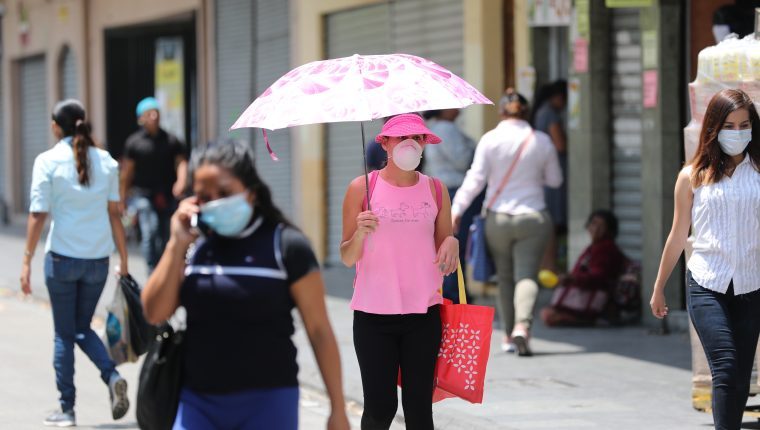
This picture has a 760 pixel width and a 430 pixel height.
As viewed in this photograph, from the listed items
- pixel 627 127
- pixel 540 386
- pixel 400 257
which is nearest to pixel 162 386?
pixel 400 257

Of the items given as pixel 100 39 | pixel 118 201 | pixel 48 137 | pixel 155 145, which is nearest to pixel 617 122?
pixel 155 145

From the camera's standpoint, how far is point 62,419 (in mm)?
8312

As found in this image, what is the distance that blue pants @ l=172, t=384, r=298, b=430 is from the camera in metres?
4.55

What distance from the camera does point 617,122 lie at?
12734mm

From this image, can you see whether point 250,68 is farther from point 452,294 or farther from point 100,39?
point 452,294

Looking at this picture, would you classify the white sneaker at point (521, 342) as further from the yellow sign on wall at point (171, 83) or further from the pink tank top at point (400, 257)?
the yellow sign on wall at point (171, 83)

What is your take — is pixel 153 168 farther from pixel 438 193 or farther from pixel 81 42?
pixel 81 42

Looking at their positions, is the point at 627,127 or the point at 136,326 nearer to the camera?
the point at 136,326

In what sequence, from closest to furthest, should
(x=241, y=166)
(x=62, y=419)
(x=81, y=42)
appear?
(x=241, y=166) < (x=62, y=419) < (x=81, y=42)

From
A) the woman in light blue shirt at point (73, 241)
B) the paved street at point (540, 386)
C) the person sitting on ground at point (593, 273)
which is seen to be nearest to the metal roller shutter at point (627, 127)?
the person sitting on ground at point (593, 273)

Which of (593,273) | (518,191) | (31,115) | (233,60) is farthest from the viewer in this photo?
(31,115)

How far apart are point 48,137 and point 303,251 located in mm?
24250

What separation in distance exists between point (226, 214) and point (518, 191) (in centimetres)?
605

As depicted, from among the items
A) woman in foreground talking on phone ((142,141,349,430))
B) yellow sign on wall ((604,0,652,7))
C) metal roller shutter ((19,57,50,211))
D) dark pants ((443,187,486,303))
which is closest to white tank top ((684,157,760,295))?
woman in foreground talking on phone ((142,141,349,430))
